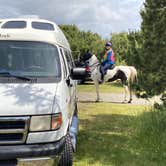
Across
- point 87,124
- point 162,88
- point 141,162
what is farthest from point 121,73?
point 141,162

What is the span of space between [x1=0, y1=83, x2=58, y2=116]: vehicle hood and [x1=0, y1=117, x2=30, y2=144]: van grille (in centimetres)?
8

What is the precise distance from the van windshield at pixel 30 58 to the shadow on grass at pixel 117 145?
1.99 meters

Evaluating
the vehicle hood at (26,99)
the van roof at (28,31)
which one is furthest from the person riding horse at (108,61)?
the vehicle hood at (26,99)

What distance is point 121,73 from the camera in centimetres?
1672

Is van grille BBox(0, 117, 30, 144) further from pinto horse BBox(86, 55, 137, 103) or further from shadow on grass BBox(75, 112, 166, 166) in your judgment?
pinto horse BBox(86, 55, 137, 103)

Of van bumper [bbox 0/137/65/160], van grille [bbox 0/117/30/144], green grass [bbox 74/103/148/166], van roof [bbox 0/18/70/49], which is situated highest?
van roof [bbox 0/18/70/49]

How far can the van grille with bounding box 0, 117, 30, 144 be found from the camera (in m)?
4.78

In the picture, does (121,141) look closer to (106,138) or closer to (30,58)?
(106,138)

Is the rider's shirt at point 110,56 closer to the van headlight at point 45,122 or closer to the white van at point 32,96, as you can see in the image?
the white van at point 32,96

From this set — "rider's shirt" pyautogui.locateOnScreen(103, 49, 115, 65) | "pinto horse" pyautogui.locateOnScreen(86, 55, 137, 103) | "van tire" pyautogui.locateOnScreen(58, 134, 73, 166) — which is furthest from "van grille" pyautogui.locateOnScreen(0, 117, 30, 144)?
"rider's shirt" pyautogui.locateOnScreen(103, 49, 115, 65)

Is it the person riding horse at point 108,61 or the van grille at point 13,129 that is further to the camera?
the person riding horse at point 108,61

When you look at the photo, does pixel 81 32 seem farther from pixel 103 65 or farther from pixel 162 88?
pixel 162 88

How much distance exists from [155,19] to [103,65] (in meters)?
8.83

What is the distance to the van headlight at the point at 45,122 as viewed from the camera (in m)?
4.86
